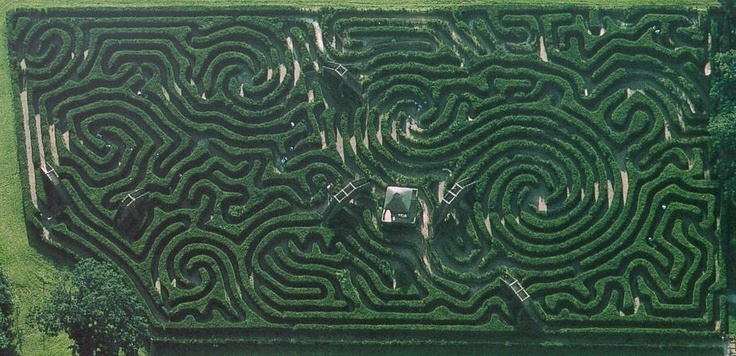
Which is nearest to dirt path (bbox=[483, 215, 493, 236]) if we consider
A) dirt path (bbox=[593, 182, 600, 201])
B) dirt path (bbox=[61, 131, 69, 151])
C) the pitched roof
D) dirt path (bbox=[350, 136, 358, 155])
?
the pitched roof

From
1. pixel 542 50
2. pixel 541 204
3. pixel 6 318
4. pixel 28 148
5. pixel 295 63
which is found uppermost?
pixel 542 50

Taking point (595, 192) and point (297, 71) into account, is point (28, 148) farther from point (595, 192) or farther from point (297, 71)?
point (595, 192)

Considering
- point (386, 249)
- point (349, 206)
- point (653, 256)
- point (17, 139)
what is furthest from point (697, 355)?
point (17, 139)

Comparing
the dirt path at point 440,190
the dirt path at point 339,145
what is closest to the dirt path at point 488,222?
the dirt path at point 440,190

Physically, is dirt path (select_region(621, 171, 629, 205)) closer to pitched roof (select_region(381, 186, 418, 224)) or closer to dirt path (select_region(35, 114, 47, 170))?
pitched roof (select_region(381, 186, 418, 224))

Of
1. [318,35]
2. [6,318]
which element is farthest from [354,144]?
[6,318]

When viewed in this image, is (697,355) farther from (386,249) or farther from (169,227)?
(169,227)
